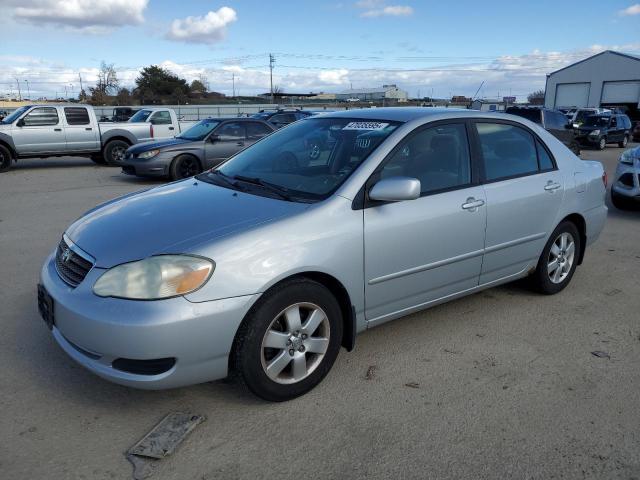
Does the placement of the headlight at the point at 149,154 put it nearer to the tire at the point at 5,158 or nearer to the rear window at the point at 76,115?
the rear window at the point at 76,115

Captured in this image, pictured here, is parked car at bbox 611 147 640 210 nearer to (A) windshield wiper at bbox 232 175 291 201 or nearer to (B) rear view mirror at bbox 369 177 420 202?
(B) rear view mirror at bbox 369 177 420 202

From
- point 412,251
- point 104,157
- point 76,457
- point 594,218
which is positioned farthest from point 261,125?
point 76,457

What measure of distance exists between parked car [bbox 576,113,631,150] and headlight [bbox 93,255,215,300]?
73.8 ft

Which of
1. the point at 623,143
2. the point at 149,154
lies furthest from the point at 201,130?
the point at 623,143

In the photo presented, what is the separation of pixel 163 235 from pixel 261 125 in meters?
10.1

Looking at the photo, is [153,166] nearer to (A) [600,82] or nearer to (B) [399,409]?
(B) [399,409]

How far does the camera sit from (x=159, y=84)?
213 feet

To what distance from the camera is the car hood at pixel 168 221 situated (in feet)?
9.29

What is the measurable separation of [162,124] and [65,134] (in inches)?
113

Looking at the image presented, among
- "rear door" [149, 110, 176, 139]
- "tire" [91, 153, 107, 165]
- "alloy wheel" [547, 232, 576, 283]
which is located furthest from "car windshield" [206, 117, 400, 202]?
"rear door" [149, 110, 176, 139]

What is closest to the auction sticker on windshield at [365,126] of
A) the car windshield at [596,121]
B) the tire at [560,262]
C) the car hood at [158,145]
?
the tire at [560,262]

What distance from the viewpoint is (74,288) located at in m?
2.88

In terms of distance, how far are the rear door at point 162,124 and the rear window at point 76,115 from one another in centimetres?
191

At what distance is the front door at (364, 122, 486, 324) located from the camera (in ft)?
10.9
